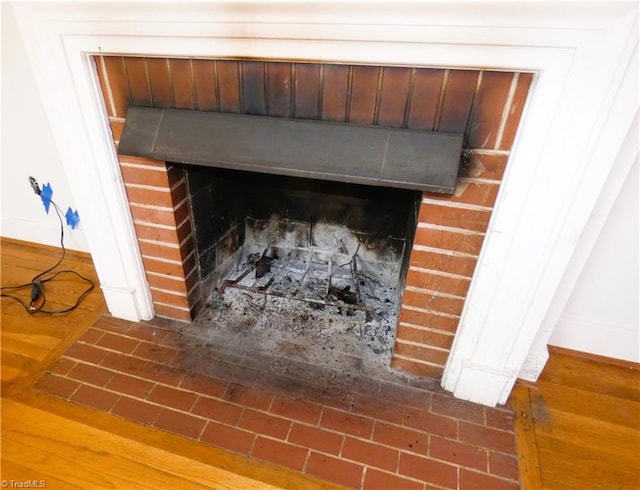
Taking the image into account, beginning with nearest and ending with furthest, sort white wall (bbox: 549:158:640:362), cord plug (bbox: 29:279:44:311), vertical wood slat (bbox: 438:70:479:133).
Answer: vertical wood slat (bbox: 438:70:479:133), white wall (bbox: 549:158:640:362), cord plug (bbox: 29:279:44:311)

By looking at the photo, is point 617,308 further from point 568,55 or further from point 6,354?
point 6,354

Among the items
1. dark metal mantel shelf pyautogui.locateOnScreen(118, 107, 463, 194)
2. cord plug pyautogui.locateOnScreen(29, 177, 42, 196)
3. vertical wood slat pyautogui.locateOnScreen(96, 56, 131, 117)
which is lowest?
cord plug pyautogui.locateOnScreen(29, 177, 42, 196)

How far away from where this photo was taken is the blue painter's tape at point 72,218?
2.03 meters

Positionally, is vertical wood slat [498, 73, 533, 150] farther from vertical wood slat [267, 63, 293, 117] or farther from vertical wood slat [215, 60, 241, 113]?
vertical wood slat [215, 60, 241, 113]

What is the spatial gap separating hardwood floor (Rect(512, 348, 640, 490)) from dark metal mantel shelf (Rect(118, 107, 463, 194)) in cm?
95

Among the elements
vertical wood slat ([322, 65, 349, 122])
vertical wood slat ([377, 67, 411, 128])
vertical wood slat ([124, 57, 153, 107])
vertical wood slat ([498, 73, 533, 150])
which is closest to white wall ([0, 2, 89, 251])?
vertical wood slat ([124, 57, 153, 107])

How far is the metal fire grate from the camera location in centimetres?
182

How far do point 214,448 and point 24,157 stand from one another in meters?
1.77

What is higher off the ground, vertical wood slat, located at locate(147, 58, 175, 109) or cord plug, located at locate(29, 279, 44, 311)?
vertical wood slat, located at locate(147, 58, 175, 109)

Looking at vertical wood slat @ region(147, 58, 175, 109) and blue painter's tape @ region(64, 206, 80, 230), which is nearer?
vertical wood slat @ region(147, 58, 175, 109)

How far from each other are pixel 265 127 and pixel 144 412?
3.51ft

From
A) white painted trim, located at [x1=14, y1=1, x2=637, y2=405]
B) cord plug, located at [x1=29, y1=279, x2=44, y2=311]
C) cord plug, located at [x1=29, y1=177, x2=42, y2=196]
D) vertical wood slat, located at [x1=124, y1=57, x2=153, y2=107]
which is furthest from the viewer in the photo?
cord plug, located at [x1=29, y1=177, x2=42, y2=196]

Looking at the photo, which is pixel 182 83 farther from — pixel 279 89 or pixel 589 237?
pixel 589 237

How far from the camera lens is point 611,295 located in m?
1.50
